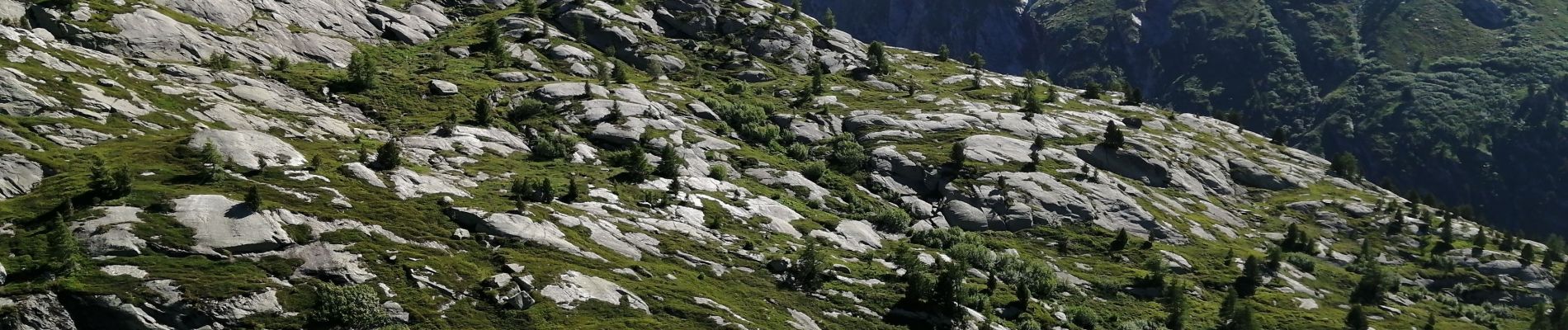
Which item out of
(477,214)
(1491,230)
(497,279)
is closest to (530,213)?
(477,214)

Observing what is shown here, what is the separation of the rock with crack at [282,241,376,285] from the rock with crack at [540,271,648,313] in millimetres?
7716

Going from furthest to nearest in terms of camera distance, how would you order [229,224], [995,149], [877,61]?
1. [877,61]
2. [995,149]
3. [229,224]

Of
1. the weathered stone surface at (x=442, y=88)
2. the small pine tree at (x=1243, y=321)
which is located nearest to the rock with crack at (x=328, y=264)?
the weathered stone surface at (x=442, y=88)

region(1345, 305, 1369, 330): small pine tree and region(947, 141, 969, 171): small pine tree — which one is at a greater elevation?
region(947, 141, 969, 171): small pine tree

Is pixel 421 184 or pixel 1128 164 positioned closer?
pixel 421 184

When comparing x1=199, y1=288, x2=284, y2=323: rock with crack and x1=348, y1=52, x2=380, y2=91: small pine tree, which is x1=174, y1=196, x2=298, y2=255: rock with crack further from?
x1=348, y1=52, x2=380, y2=91: small pine tree

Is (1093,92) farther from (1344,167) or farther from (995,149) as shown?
(995,149)

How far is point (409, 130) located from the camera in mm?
63688

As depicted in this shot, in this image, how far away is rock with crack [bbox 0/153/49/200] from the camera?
1468 inches

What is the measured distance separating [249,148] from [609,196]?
20.4 m

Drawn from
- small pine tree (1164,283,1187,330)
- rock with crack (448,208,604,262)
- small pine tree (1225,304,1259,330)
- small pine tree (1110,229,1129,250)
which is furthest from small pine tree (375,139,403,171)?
small pine tree (1110,229,1129,250)

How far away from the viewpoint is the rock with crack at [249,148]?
150 ft

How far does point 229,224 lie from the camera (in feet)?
123

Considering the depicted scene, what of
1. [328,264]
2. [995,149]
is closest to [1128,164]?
[995,149]
